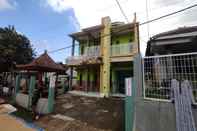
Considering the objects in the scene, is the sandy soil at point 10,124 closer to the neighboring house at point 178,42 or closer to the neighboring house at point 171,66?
the neighboring house at point 171,66

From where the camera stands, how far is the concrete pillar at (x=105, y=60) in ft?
38.2

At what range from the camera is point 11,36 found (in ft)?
53.5

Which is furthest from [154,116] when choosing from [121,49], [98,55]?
[98,55]

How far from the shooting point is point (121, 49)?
38.5ft

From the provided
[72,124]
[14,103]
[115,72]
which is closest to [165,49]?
[72,124]

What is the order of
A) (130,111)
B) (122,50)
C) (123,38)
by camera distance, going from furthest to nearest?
(123,38) < (122,50) < (130,111)

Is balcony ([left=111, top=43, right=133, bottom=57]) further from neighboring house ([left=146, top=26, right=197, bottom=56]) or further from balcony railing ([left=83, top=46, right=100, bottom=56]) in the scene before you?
neighboring house ([left=146, top=26, right=197, bottom=56])

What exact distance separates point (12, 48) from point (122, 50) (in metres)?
13.2

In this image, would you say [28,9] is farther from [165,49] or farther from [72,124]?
[165,49]

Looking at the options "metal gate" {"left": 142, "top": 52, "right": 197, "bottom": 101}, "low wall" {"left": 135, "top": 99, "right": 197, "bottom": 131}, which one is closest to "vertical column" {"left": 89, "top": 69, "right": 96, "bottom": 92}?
"low wall" {"left": 135, "top": 99, "right": 197, "bottom": 131}

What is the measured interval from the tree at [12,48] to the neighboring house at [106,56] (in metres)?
7.12

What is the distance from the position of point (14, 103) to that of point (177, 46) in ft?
34.4

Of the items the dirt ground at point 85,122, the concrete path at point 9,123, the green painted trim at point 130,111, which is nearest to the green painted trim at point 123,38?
the dirt ground at point 85,122

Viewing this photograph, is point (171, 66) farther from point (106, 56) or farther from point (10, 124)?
point (106, 56)
